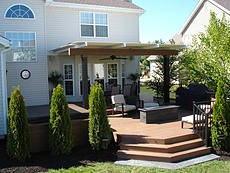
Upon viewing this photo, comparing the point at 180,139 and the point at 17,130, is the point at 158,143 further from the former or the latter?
the point at 17,130

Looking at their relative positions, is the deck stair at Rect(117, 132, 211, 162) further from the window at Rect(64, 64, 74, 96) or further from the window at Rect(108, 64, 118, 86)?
the window at Rect(108, 64, 118, 86)

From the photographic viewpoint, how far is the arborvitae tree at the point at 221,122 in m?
8.16

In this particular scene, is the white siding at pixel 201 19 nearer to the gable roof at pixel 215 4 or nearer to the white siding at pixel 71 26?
the gable roof at pixel 215 4

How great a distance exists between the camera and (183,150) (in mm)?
7934

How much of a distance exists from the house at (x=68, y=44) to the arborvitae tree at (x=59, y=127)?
3.42 meters

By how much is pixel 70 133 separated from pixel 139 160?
2.20 m

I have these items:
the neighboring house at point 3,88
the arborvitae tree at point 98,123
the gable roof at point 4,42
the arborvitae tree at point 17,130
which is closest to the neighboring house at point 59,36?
the neighboring house at point 3,88

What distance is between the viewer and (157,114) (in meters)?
10.1

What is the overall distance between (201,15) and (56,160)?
21.2 meters

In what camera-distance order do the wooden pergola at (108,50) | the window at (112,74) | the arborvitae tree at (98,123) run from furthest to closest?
the window at (112,74), the wooden pergola at (108,50), the arborvitae tree at (98,123)

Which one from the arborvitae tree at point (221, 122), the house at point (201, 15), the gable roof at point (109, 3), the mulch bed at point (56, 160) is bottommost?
the mulch bed at point (56, 160)

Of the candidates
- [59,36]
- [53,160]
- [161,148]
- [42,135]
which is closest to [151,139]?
[161,148]

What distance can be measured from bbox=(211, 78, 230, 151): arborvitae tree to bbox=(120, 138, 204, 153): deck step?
539 mm

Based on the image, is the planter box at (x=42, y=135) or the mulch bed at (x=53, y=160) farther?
the planter box at (x=42, y=135)
